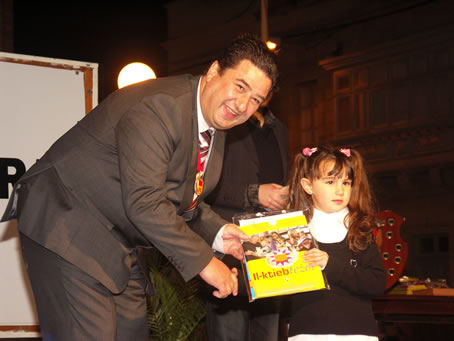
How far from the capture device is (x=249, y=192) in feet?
10.1

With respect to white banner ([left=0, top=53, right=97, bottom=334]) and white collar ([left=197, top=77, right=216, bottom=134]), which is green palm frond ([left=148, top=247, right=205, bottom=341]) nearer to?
white banner ([left=0, top=53, right=97, bottom=334])

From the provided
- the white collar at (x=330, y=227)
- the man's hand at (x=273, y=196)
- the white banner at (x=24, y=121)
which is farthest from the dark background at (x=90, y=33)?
the white collar at (x=330, y=227)

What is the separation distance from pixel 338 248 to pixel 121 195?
3.54 feet

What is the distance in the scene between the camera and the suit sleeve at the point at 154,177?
6.28 feet

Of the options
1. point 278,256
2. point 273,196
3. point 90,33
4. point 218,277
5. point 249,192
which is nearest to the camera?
point 218,277

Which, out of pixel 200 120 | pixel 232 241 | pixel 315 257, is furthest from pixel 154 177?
pixel 315 257

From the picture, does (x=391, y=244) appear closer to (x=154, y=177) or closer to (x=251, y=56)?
(x=251, y=56)

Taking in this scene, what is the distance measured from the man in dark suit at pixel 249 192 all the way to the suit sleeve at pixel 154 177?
76 centimetres

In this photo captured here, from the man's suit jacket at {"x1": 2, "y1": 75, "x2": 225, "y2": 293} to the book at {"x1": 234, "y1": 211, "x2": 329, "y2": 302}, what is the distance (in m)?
0.34

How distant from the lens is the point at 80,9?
774 cm

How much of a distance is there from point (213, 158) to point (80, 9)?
19.9 feet

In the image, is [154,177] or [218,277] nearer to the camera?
[154,177]

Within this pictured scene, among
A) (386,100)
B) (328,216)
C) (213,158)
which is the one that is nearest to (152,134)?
(213,158)

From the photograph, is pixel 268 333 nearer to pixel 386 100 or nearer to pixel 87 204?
pixel 87 204
